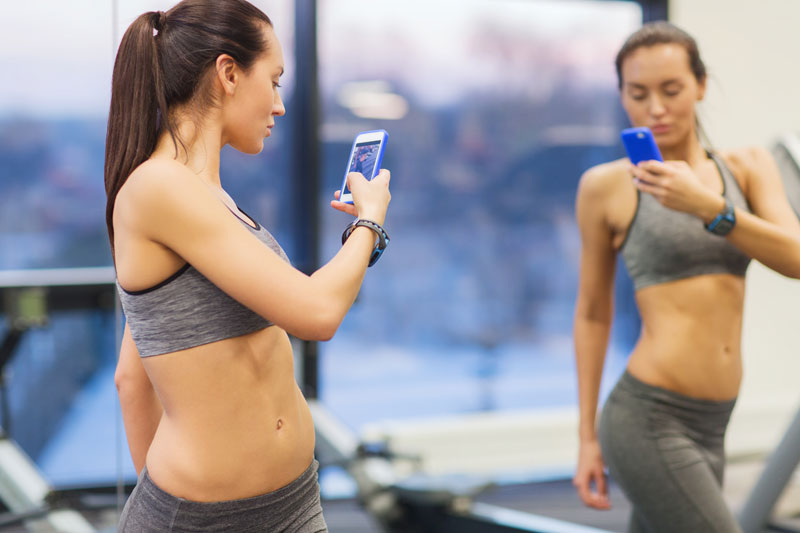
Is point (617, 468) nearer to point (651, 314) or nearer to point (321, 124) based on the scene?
point (651, 314)

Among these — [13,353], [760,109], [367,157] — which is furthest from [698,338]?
[13,353]

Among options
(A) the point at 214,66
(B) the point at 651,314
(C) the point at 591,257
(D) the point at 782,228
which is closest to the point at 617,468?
(B) the point at 651,314

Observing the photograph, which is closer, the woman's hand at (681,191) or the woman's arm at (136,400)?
the woman's arm at (136,400)

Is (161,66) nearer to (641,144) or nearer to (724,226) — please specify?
(641,144)

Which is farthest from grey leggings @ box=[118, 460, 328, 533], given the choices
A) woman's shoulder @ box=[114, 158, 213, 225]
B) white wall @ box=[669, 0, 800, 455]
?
white wall @ box=[669, 0, 800, 455]

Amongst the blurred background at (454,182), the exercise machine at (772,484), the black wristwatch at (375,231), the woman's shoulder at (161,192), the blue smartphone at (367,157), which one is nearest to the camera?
the woman's shoulder at (161,192)

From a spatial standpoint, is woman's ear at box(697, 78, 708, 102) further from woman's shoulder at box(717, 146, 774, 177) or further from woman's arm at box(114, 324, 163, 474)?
woman's arm at box(114, 324, 163, 474)

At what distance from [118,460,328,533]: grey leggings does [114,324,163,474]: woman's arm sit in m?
0.12

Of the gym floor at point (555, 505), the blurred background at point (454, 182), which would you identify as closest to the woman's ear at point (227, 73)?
the gym floor at point (555, 505)

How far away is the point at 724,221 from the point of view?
161cm

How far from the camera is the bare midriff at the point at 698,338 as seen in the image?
5.67 feet

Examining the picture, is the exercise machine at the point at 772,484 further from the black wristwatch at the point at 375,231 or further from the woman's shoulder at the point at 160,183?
the woman's shoulder at the point at 160,183

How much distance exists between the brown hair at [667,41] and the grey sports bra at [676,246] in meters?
0.21

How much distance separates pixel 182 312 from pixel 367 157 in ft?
1.27
